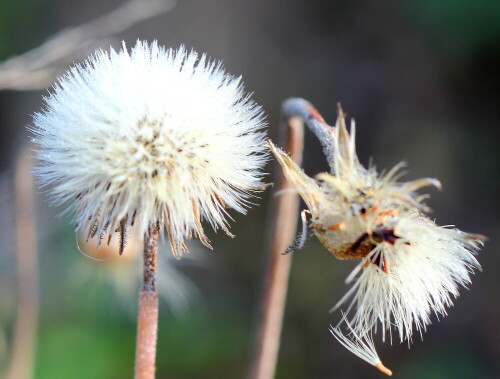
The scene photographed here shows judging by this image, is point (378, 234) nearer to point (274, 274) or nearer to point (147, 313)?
point (147, 313)

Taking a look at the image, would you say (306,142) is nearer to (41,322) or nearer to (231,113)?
(41,322)

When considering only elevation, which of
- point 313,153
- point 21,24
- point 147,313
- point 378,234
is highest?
point 21,24

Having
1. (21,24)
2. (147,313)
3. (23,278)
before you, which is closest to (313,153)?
(21,24)

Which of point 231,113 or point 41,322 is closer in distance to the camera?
point 231,113

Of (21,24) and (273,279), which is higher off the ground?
(21,24)

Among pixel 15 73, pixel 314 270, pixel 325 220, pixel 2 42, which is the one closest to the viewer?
pixel 325 220

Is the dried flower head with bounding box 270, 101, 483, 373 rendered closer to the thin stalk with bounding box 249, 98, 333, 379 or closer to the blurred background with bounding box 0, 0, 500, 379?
the thin stalk with bounding box 249, 98, 333, 379

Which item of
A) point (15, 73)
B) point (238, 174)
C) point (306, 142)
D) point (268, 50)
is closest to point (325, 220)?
point (238, 174)
